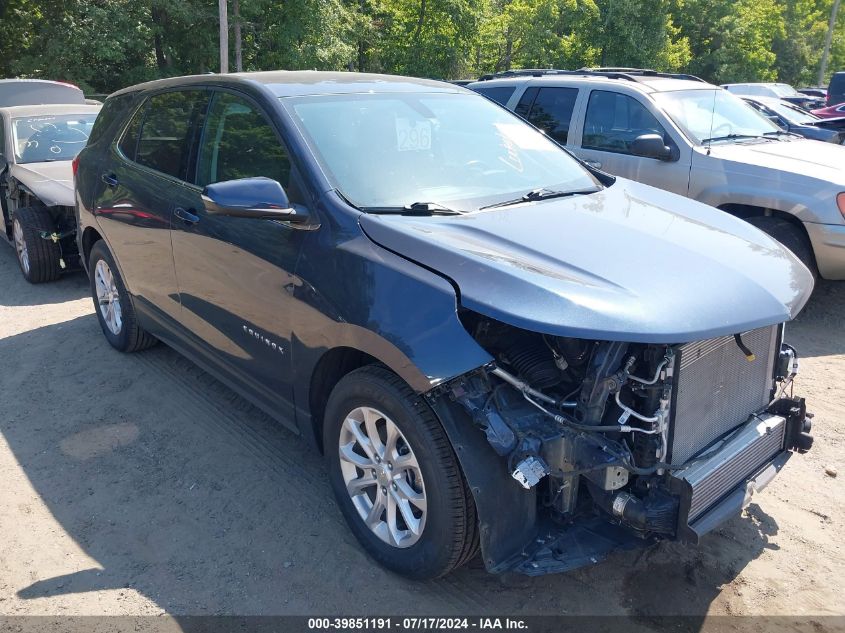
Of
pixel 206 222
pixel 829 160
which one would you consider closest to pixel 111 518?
pixel 206 222

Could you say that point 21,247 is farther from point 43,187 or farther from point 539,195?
point 539,195

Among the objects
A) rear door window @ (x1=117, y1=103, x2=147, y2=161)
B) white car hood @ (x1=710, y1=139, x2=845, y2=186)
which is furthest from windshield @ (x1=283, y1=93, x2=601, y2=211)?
white car hood @ (x1=710, y1=139, x2=845, y2=186)

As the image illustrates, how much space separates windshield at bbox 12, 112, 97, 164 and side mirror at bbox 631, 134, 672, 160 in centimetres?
578

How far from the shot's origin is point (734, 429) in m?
2.94

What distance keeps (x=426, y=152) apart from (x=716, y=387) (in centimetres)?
175

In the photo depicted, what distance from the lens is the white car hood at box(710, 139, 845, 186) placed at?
19.4ft

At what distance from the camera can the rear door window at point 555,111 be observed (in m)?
7.42

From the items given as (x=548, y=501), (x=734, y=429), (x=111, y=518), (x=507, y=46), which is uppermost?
(x=507, y=46)

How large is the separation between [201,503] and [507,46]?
2904cm

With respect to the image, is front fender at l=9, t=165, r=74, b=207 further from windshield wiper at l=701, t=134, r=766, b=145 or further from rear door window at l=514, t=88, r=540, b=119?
windshield wiper at l=701, t=134, r=766, b=145

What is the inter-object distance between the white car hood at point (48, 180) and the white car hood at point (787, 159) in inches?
235

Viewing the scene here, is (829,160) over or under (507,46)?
under

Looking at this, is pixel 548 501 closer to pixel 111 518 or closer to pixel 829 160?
pixel 111 518

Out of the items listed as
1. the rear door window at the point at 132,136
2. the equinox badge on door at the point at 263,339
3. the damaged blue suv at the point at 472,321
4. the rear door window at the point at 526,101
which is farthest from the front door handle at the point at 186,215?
the rear door window at the point at 526,101
